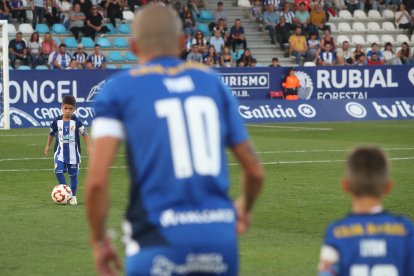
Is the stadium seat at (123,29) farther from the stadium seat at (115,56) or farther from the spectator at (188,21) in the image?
the spectator at (188,21)

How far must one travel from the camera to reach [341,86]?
118 ft

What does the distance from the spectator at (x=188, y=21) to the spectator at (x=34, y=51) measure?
5761 millimetres

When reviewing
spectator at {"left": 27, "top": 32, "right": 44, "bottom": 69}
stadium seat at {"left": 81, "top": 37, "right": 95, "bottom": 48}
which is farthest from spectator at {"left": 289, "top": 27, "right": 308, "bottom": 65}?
spectator at {"left": 27, "top": 32, "right": 44, "bottom": 69}

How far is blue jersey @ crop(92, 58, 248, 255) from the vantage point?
4.82 metres

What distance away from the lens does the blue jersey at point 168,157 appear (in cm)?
482

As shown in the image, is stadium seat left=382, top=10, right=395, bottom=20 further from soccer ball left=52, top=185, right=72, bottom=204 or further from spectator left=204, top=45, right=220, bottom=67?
soccer ball left=52, top=185, right=72, bottom=204

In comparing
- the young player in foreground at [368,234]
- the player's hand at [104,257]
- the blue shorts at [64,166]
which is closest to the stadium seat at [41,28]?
the blue shorts at [64,166]

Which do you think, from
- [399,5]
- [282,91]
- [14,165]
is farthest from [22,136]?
[399,5]

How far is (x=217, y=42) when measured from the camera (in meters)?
37.3

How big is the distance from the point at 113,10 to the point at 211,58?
14.1ft

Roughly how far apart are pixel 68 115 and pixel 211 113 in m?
10.3

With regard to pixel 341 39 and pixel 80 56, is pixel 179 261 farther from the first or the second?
pixel 341 39

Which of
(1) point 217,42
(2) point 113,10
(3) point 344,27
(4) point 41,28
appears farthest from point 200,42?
(3) point 344,27

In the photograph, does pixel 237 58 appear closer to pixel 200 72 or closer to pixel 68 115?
pixel 68 115
